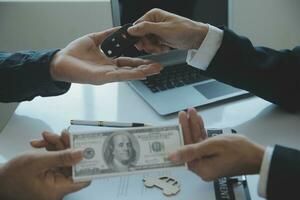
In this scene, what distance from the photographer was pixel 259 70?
1.02 metres

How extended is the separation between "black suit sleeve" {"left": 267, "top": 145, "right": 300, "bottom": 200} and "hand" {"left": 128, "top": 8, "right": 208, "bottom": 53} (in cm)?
44

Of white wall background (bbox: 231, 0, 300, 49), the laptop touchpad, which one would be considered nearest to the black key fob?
the laptop touchpad

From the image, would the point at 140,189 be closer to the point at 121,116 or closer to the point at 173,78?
the point at 121,116

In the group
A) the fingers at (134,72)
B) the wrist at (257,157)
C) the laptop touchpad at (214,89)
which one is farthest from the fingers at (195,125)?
the laptop touchpad at (214,89)

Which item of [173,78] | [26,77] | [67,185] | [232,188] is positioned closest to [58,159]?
[67,185]

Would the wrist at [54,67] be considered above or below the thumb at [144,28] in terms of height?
below

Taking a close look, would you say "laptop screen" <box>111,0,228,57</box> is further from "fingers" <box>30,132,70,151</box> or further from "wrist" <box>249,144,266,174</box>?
"wrist" <box>249,144,266,174</box>

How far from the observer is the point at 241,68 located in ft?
3.33

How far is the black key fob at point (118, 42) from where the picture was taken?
99 cm

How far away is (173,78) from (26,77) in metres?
0.40

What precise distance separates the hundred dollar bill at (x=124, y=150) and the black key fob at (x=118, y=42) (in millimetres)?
312

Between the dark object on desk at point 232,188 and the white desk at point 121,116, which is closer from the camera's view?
the dark object on desk at point 232,188

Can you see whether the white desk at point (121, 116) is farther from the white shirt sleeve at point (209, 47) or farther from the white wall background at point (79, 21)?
the white wall background at point (79, 21)

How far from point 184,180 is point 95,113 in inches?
13.9
